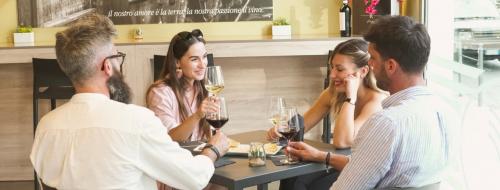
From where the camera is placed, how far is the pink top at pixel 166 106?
3441 millimetres

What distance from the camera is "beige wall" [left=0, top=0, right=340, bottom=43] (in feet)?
18.6

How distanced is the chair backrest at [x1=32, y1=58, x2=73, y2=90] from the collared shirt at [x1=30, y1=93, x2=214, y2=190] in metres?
2.78

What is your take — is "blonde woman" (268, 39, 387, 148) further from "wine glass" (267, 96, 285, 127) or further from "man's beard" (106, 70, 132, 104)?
"man's beard" (106, 70, 132, 104)

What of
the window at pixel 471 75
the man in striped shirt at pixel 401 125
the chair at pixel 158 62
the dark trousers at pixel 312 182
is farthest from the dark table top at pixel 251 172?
the chair at pixel 158 62

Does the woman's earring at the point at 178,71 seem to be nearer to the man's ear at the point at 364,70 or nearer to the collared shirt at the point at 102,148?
the man's ear at the point at 364,70

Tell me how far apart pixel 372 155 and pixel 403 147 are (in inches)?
3.7

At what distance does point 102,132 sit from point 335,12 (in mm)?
3866

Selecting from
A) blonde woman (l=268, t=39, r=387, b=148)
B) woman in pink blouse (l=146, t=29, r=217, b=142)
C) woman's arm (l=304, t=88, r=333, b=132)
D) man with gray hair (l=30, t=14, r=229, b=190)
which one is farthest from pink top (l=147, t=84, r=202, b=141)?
man with gray hair (l=30, t=14, r=229, b=190)

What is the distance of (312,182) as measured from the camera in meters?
3.56

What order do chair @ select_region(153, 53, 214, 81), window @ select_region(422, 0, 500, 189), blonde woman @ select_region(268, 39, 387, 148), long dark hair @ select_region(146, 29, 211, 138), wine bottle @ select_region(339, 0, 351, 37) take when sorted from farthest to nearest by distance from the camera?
1. wine bottle @ select_region(339, 0, 351, 37)
2. chair @ select_region(153, 53, 214, 81)
3. window @ select_region(422, 0, 500, 189)
4. long dark hair @ select_region(146, 29, 211, 138)
5. blonde woman @ select_region(268, 39, 387, 148)

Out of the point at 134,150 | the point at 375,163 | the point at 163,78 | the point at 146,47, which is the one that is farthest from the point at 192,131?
the point at 146,47

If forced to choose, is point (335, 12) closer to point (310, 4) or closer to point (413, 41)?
point (310, 4)

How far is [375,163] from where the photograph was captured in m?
2.10

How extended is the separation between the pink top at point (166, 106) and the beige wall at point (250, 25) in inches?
84.2
